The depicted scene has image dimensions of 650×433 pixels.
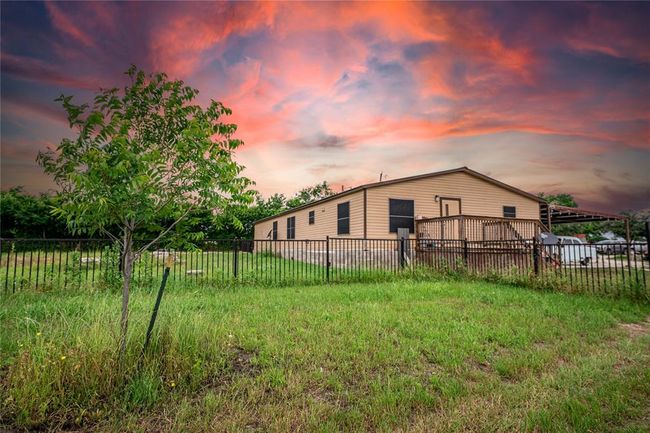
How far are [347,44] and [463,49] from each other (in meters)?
3.90

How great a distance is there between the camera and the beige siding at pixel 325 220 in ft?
51.3

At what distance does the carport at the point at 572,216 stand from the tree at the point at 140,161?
20.5m

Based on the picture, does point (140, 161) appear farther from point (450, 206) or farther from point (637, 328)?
point (450, 206)

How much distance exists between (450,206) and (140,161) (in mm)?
16673

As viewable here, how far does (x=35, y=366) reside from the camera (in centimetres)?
252

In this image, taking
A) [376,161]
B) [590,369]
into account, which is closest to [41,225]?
[376,161]

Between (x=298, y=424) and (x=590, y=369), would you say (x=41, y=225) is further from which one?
(x=590, y=369)

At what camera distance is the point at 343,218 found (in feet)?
55.9

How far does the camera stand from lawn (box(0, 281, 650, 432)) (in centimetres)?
233

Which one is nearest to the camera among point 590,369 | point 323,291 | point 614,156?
point 590,369

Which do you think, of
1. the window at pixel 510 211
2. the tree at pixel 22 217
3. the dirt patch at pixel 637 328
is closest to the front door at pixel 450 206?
the window at pixel 510 211

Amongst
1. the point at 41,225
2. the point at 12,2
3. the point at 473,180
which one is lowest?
the point at 41,225

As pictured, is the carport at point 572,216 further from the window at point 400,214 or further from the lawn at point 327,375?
the lawn at point 327,375

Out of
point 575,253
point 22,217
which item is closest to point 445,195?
point 575,253
